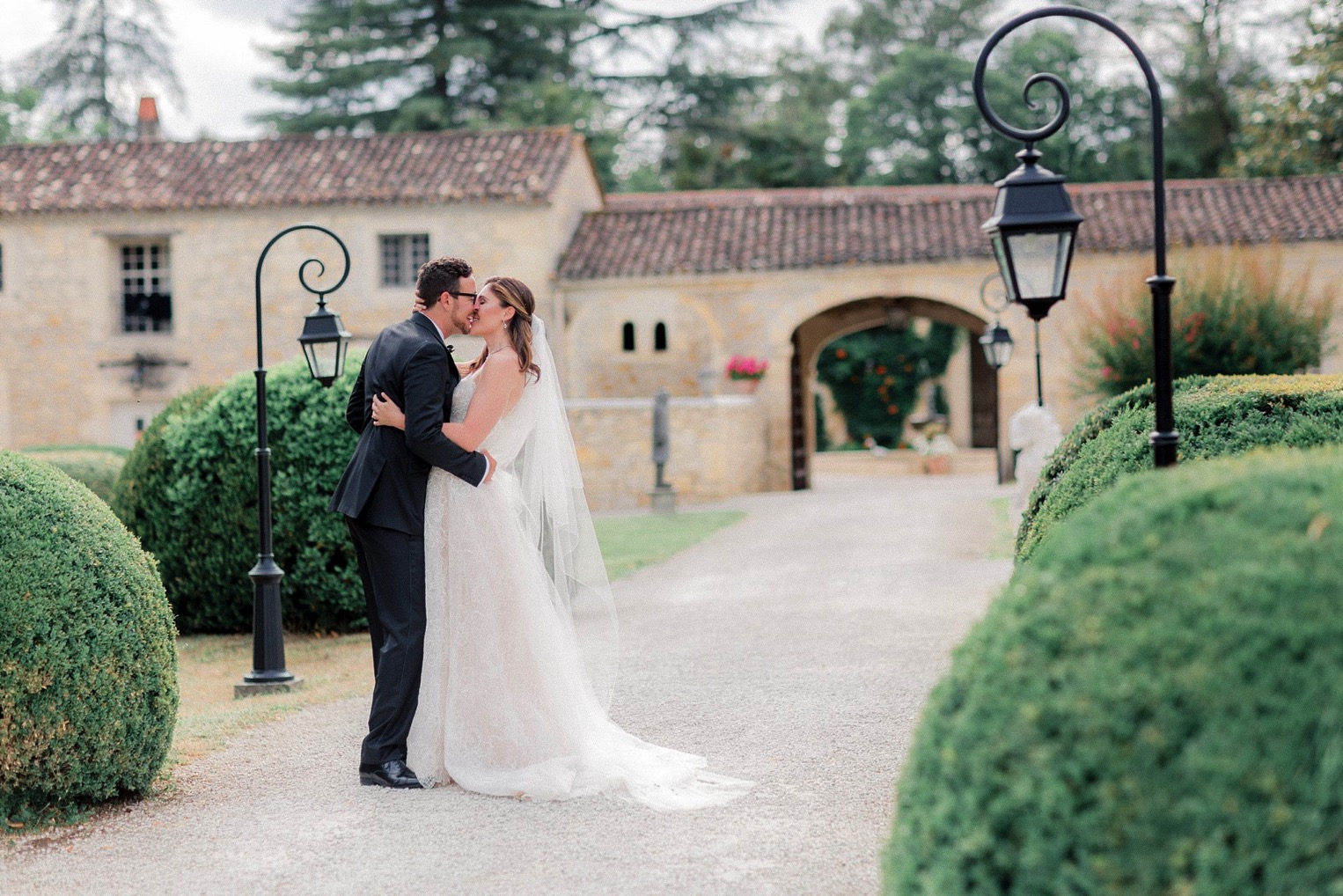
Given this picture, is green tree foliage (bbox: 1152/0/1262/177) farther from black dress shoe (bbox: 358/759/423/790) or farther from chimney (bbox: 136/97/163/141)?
black dress shoe (bbox: 358/759/423/790)

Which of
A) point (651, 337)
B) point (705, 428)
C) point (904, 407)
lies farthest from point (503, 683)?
point (904, 407)

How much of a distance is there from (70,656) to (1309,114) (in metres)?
25.8

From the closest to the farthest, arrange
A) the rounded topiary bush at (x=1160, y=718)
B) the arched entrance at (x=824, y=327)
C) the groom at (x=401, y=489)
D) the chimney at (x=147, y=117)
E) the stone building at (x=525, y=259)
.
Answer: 1. the rounded topiary bush at (x=1160, y=718)
2. the groom at (x=401, y=489)
3. the stone building at (x=525, y=259)
4. the arched entrance at (x=824, y=327)
5. the chimney at (x=147, y=117)

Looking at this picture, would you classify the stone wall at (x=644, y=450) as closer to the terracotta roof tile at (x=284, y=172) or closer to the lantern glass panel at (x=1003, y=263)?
the terracotta roof tile at (x=284, y=172)

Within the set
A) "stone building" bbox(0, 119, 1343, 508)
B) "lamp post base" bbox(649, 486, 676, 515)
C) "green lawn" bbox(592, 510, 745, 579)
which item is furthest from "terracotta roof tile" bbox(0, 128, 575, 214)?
"green lawn" bbox(592, 510, 745, 579)

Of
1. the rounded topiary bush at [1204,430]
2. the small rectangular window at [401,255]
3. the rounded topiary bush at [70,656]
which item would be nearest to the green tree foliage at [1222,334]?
the rounded topiary bush at [1204,430]

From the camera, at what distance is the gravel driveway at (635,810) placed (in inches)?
150

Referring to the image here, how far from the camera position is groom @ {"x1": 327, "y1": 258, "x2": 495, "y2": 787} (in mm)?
4797

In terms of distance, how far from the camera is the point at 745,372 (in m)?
21.6

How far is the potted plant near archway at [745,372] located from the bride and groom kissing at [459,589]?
1660 centimetres

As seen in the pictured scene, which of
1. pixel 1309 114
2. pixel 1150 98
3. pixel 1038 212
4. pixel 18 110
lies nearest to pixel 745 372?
pixel 1309 114

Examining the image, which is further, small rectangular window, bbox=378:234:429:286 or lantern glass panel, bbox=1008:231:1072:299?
small rectangular window, bbox=378:234:429:286

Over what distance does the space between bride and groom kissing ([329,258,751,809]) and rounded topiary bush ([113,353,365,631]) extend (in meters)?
3.67

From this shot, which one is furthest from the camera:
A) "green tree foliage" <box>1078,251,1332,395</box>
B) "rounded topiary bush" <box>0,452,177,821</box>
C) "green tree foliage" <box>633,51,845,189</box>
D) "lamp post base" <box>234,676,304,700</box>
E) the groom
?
"green tree foliage" <box>633,51,845,189</box>
